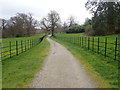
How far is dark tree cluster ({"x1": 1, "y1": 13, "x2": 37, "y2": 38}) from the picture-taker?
175 feet

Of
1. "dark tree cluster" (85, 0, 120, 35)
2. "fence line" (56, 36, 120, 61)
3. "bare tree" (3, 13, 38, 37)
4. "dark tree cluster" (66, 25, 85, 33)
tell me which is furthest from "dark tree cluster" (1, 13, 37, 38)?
"fence line" (56, 36, 120, 61)

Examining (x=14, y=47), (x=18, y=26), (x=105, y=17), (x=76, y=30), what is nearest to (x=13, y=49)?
(x=14, y=47)

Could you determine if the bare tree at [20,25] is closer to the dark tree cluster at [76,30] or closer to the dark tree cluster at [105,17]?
the dark tree cluster at [76,30]

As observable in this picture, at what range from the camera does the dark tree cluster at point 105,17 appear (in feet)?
91.5

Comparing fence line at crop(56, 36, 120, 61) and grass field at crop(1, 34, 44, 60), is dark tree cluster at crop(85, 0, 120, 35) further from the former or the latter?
grass field at crop(1, 34, 44, 60)

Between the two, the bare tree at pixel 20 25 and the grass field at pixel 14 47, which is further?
the bare tree at pixel 20 25

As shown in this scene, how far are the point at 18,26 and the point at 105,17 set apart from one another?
37.5 m

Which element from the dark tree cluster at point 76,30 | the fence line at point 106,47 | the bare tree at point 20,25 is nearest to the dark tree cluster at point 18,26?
the bare tree at point 20,25

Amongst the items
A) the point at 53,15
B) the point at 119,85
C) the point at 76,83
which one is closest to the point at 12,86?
the point at 76,83

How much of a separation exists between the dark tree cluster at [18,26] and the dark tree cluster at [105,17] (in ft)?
108

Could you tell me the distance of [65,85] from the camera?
4035 millimetres

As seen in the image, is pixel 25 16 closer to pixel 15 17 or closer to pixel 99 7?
pixel 15 17

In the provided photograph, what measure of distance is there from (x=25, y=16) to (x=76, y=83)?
5756cm

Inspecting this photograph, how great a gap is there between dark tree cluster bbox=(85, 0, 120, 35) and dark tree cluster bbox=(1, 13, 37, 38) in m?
33.0
